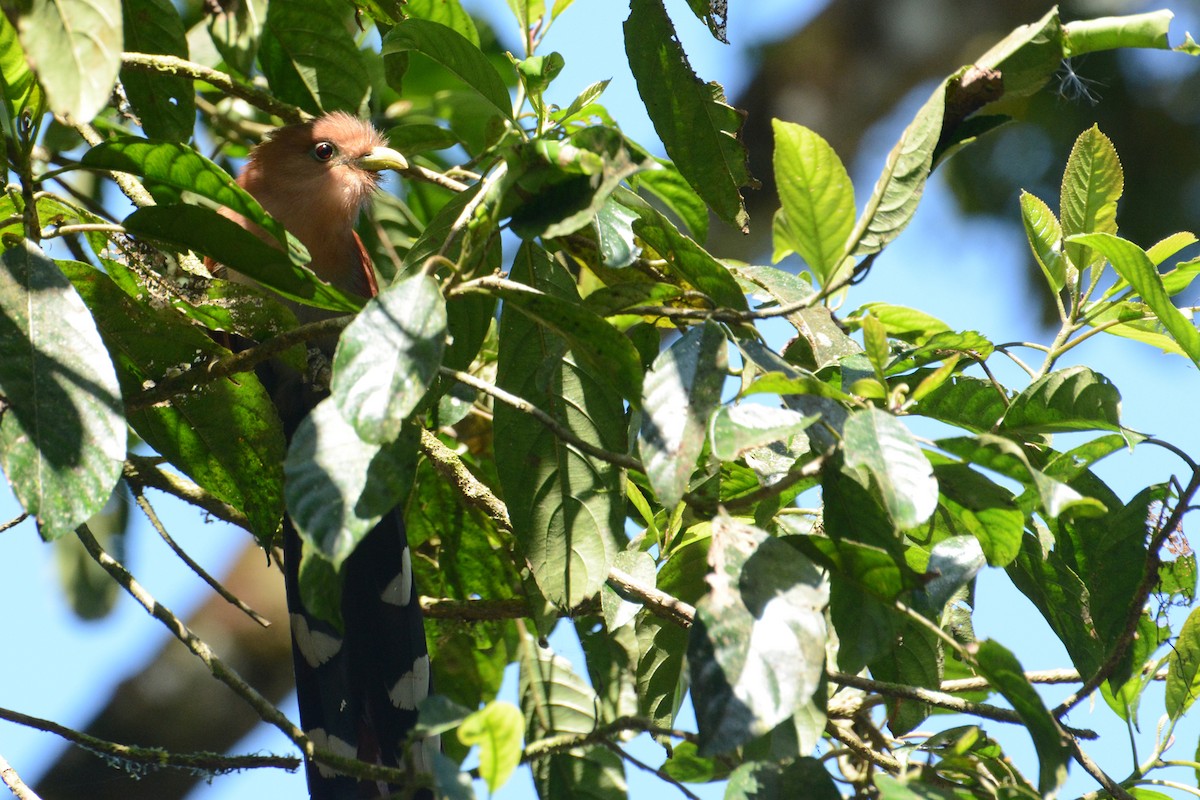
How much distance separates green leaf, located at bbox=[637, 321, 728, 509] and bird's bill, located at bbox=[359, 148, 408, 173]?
5.82 feet

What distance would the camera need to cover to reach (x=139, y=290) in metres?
1.88

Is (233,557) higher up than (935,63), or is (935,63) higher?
(935,63)

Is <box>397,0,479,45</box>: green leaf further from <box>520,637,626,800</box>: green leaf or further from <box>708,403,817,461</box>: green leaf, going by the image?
<box>708,403,817,461</box>: green leaf

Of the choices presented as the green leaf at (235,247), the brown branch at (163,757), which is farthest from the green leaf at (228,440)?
the brown branch at (163,757)

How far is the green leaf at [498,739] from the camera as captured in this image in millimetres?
1234

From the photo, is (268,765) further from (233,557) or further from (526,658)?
(233,557)

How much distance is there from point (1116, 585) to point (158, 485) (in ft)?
5.66

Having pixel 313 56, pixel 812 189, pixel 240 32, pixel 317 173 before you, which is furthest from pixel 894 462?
pixel 317 173

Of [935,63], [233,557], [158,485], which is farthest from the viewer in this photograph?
[935,63]

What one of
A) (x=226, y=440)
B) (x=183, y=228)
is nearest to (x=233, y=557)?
(x=226, y=440)

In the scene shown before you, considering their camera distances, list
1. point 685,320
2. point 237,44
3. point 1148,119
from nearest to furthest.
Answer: point 685,320
point 237,44
point 1148,119

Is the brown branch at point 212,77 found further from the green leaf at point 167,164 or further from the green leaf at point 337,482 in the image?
the green leaf at point 337,482

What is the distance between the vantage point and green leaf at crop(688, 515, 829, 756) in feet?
3.98

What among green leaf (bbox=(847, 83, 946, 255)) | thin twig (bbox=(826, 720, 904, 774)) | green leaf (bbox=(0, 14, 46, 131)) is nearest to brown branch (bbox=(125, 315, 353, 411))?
green leaf (bbox=(0, 14, 46, 131))
